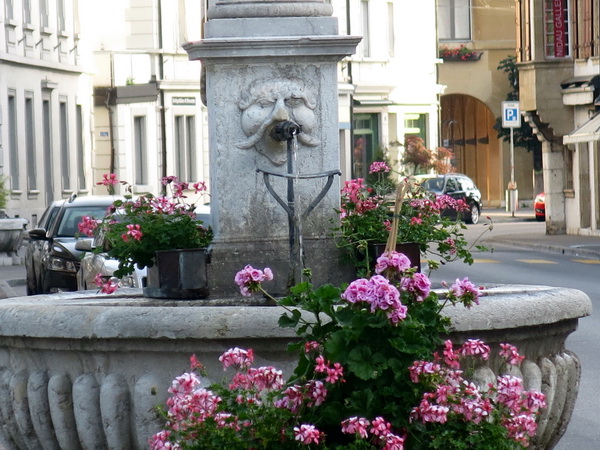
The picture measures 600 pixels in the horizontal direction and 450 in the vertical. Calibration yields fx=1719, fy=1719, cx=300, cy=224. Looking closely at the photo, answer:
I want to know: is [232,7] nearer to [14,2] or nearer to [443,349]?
[443,349]

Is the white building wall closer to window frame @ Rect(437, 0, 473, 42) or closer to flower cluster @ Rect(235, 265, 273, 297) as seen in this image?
window frame @ Rect(437, 0, 473, 42)

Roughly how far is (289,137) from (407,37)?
50.9 m

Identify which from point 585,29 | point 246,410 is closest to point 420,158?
point 585,29

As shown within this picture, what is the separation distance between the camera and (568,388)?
686cm

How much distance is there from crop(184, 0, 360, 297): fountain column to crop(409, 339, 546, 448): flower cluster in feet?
8.78

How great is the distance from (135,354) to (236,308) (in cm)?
43

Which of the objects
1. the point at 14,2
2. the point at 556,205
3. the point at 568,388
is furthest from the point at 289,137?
the point at 14,2

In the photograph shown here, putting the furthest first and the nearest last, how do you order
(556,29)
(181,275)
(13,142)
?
(13,142) → (556,29) → (181,275)

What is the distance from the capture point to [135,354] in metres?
6.28

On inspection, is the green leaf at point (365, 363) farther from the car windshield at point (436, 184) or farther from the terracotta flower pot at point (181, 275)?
the car windshield at point (436, 184)

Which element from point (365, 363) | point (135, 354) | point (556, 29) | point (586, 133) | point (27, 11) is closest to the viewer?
point (365, 363)

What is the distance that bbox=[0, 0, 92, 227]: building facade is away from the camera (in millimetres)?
40875

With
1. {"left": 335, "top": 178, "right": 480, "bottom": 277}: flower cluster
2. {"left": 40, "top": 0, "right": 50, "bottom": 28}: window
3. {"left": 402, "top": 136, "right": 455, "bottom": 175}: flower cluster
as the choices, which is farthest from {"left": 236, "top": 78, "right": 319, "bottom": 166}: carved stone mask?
{"left": 402, "top": 136, "right": 455, "bottom": 175}: flower cluster

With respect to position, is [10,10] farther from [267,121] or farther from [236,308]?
[236,308]
